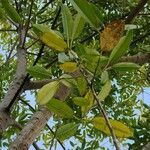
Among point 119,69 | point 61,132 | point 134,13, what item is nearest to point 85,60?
point 119,69

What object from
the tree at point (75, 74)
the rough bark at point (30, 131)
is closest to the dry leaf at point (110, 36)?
the tree at point (75, 74)

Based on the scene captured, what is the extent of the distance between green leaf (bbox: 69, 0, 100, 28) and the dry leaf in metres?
0.03

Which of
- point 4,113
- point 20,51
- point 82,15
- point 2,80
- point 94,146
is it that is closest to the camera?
point 82,15

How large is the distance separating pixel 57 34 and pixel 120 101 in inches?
111

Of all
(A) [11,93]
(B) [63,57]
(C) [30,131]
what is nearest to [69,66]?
(B) [63,57]

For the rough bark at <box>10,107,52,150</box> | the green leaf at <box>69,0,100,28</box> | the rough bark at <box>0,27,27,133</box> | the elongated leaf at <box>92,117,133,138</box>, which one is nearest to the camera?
the green leaf at <box>69,0,100,28</box>

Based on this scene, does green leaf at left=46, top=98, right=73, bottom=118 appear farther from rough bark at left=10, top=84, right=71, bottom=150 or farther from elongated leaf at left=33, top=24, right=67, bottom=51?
rough bark at left=10, top=84, right=71, bottom=150

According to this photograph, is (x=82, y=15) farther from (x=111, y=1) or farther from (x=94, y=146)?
(x=111, y=1)

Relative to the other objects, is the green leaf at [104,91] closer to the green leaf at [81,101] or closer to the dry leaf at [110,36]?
the green leaf at [81,101]

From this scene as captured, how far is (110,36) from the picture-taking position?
2.93ft

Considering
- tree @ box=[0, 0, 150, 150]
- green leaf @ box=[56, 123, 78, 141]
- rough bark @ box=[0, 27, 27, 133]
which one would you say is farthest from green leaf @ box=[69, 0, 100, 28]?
rough bark @ box=[0, 27, 27, 133]

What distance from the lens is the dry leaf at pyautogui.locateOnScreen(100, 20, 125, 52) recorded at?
0.88 metres

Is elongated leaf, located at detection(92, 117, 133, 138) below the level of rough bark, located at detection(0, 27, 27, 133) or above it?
below

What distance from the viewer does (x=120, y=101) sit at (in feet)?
12.3
